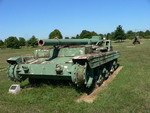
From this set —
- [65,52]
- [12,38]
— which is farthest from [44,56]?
[12,38]

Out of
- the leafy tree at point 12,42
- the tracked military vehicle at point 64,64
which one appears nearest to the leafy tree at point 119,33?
the leafy tree at point 12,42

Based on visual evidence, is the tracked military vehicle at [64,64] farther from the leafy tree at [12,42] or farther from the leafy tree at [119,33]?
the leafy tree at [119,33]

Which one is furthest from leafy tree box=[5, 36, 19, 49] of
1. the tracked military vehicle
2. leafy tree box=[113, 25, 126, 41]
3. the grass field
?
the grass field

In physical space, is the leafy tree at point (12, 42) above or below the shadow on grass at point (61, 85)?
below

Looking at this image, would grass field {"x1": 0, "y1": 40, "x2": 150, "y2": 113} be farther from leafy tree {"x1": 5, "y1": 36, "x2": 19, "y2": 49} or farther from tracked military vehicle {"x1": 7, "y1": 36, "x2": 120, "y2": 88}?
leafy tree {"x1": 5, "y1": 36, "x2": 19, "y2": 49}

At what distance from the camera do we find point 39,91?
8.14m

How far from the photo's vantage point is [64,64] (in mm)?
7547

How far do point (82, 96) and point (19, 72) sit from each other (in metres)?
2.47

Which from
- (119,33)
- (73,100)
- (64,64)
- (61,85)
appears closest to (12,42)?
(119,33)

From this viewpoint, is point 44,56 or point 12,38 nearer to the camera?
point 44,56

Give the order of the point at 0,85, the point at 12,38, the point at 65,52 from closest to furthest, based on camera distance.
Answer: the point at 65,52 → the point at 0,85 → the point at 12,38

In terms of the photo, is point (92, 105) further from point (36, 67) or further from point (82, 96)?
point (36, 67)

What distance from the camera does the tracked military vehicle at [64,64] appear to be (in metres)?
7.10

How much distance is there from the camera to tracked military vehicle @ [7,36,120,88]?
7.10 metres
